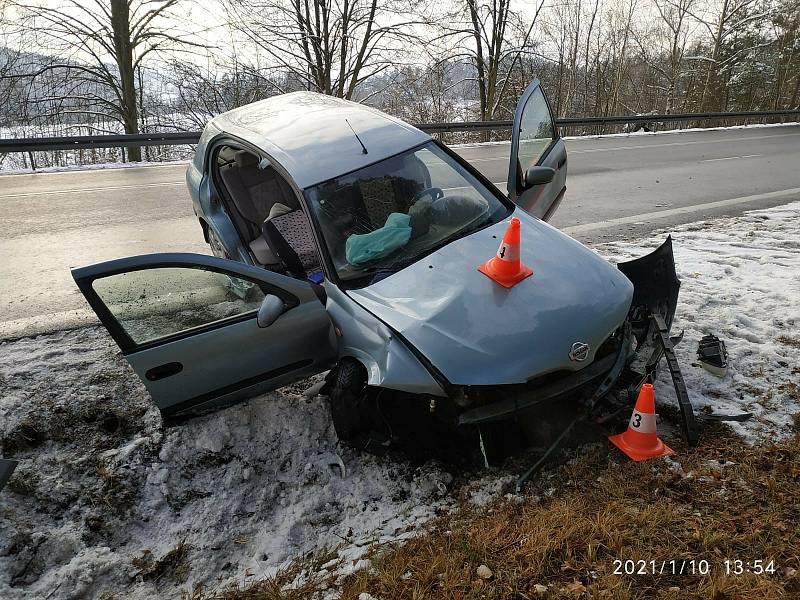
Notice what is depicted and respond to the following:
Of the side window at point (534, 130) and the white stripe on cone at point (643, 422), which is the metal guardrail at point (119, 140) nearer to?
the side window at point (534, 130)

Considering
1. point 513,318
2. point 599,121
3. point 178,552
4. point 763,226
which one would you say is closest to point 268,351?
point 178,552

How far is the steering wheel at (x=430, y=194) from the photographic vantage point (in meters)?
3.72

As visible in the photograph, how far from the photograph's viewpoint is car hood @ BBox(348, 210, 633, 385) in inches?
107

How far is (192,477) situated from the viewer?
3.21 meters

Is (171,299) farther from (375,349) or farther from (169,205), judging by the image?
(169,205)

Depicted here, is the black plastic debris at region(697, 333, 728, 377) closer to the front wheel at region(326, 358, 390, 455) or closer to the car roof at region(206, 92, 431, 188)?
the front wheel at region(326, 358, 390, 455)

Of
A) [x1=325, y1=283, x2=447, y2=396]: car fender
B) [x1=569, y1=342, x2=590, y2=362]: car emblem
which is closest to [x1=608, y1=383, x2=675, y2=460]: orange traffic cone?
[x1=569, y1=342, x2=590, y2=362]: car emblem

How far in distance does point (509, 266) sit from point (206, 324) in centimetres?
178

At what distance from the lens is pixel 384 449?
3.10 m

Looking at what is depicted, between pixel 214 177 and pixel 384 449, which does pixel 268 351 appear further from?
pixel 214 177

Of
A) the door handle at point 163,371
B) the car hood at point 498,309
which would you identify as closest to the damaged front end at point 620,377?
the car hood at point 498,309

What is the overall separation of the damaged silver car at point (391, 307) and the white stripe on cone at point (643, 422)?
181 millimetres

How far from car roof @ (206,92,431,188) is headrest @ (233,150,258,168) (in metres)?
0.25

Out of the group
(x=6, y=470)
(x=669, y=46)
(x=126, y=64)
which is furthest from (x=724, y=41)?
(x=6, y=470)
